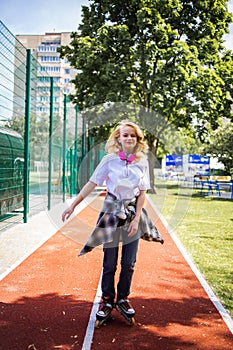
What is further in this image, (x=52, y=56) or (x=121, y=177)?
(x=52, y=56)

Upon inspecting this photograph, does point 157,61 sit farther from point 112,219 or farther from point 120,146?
point 112,219

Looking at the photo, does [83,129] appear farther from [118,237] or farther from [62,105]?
[118,237]

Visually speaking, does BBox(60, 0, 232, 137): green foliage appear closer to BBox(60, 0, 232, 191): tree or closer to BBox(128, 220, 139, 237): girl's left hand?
BBox(60, 0, 232, 191): tree

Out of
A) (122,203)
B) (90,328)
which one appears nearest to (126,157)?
(122,203)

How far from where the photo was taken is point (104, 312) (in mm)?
3801

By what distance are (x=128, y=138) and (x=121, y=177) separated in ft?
1.28

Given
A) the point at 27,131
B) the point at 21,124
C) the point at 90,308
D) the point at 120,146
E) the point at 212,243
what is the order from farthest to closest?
the point at 21,124, the point at 27,131, the point at 212,243, the point at 90,308, the point at 120,146

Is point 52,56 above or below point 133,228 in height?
above

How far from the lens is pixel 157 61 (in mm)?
21156

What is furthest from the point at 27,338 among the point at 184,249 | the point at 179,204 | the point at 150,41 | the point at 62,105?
Answer: the point at 150,41

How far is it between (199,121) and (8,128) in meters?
14.6

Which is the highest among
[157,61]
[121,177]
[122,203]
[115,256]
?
[157,61]

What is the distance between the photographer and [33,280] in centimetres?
520

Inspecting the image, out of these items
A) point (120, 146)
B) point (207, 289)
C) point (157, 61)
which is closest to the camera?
point (120, 146)
